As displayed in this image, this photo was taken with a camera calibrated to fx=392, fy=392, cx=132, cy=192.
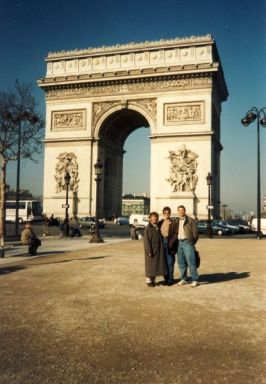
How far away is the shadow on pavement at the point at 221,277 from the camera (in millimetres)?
7895

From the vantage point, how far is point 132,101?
35250 mm

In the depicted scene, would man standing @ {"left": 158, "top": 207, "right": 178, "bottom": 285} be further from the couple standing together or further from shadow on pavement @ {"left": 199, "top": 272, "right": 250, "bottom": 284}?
shadow on pavement @ {"left": 199, "top": 272, "right": 250, "bottom": 284}

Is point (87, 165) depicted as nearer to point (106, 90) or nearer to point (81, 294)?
point (106, 90)

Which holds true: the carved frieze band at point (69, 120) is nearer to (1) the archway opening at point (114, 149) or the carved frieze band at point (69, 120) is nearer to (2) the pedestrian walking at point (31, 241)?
(1) the archway opening at point (114, 149)

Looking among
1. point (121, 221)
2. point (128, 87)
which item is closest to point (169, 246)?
point (128, 87)

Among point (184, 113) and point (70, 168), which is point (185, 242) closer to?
point (184, 113)

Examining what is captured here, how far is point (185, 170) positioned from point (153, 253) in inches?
1020

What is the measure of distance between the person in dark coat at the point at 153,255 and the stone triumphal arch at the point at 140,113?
82.9 feet

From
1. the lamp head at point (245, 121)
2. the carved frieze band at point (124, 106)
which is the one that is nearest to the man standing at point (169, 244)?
the lamp head at point (245, 121)

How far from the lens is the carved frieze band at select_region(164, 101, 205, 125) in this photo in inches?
1299

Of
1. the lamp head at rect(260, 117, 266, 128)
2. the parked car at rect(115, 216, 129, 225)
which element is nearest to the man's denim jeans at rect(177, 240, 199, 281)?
the lamp head at rect(260, 117, 266, 128)

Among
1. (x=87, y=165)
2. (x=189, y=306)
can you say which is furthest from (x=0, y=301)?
(x=87, y=165)

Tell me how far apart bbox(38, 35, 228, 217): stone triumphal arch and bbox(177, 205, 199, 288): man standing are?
81.9 ft

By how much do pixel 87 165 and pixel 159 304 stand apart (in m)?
30.4
